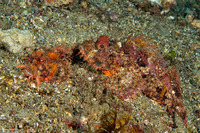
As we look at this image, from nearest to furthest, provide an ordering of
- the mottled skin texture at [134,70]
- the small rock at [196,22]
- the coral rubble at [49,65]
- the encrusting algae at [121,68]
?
the coral rubble at [49,65], the encrusting algae at [121,68], the mottled skin texture at [134,70], the small rock at [196,22]

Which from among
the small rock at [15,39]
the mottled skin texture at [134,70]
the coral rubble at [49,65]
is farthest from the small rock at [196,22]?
the small rock at [15,39]

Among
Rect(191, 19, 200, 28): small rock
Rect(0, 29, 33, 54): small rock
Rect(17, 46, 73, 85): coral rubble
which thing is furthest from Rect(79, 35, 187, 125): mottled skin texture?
Rect(191, 19, 200, 28): small rock

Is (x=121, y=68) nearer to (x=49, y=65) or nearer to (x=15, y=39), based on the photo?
(x=49, y=65)

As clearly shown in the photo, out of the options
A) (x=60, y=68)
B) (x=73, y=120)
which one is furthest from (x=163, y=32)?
(x=73, y=120)

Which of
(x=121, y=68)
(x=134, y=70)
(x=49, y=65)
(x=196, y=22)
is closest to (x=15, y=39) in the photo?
(x=49, y=65)

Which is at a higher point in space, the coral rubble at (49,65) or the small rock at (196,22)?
the small rock at (196,22)

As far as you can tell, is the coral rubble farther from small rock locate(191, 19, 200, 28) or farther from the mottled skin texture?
small rock locate(191, 19, 200, 28)

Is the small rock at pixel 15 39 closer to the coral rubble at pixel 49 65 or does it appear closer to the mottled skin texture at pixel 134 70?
the coral rubble at pixel 49 65
